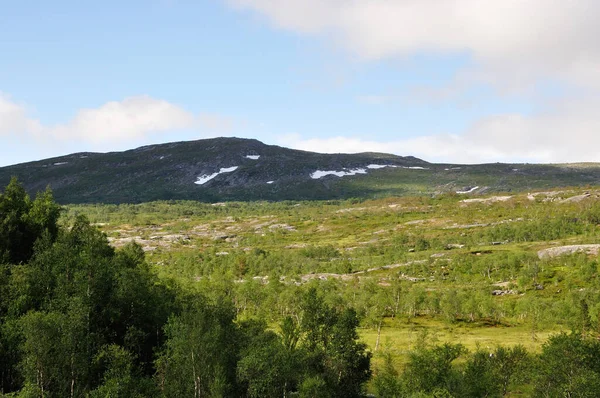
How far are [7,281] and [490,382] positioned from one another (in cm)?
6473

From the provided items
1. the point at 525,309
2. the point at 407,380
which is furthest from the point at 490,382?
the point at 525,309

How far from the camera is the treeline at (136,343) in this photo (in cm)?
5691

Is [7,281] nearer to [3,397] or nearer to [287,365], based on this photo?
[3,397]

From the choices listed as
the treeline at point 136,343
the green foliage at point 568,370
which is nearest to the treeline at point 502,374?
the green foliage at point 568,370

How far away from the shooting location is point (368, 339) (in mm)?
112438

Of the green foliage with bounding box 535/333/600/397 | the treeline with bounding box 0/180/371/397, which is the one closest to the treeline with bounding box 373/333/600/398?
Result: the green foliage with bounding box 535/333/600/397

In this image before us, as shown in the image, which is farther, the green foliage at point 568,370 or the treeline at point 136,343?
the treeline at point 136,343

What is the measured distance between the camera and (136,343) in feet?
224

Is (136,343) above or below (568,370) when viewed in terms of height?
above

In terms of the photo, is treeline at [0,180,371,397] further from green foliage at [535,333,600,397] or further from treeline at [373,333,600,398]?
green foliage at [535,333,600,397]

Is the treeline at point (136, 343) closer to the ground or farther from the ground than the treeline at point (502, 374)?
farther from the ground

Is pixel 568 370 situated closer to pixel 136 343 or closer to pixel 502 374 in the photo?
pixel 502 374

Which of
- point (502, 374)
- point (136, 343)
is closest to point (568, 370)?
point (502, 374)

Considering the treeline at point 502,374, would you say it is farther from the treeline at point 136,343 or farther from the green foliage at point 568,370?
the treeline at point 136,343
